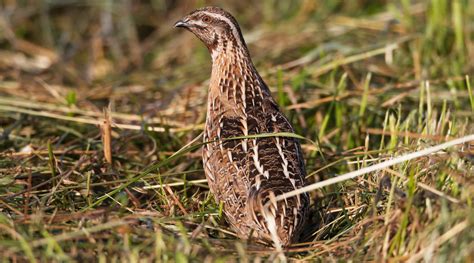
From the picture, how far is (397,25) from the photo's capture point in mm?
10344

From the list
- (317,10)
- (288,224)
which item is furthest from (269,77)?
(288,224)

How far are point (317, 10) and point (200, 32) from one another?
207 inches

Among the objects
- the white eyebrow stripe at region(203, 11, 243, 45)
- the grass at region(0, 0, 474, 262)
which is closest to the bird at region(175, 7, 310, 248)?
the white eyebrow stripe at region(203, 11, 243, 45)

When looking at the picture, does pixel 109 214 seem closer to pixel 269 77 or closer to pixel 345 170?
pixel 345 170

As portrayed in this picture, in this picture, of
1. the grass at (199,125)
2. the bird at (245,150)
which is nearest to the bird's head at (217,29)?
the bird at (245,150)

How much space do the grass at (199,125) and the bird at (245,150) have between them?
0.18 meters

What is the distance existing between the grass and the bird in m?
0.18

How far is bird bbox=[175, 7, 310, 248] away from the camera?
17.7 feet

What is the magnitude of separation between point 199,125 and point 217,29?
1.32m

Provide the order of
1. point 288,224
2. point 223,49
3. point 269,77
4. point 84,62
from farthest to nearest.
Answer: point 84,62 < point 269,77 < point 223,49 < point 288,224

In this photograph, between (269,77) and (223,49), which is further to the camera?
(269,77)

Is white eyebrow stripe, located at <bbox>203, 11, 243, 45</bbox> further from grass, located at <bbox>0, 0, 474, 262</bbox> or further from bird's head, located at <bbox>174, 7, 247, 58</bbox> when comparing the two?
grass, located at <bbox>0, 0, 474, 262</bbox>

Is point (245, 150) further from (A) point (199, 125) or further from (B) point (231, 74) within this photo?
(A) point (199, 125)

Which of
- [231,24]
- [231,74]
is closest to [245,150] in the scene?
[231,74]
